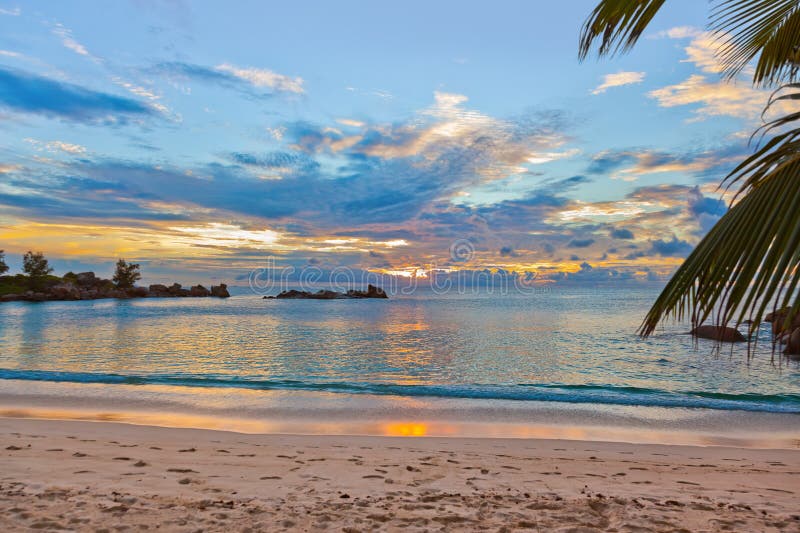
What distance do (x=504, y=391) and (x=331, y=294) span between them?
11291 cm

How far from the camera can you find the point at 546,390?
51.5 feet

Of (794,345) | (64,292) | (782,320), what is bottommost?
(794,345)

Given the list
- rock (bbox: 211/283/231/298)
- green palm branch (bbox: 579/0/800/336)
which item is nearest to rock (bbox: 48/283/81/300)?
rock (bbox: 211/283/231/298)

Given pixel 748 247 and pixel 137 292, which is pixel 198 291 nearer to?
pixel 137 292

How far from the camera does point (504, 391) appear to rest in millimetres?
15508

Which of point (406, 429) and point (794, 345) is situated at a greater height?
point (794, 345)

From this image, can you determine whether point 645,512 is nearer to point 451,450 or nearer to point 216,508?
point 451,450

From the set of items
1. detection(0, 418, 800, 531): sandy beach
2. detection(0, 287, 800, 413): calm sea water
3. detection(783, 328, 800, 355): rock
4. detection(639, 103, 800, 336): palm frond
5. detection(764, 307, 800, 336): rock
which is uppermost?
detection(639, 103, 800, 336): palm frond

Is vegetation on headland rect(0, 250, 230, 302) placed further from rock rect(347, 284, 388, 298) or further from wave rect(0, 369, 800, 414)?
wave rect(0, 369, 800, 414)

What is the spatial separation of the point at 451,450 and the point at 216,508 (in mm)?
4440

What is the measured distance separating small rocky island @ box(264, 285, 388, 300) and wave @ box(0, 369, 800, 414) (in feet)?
347

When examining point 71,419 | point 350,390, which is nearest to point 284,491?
point 71,419

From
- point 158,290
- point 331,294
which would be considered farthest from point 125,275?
point 331,294

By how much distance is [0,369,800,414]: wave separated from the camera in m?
14.1
